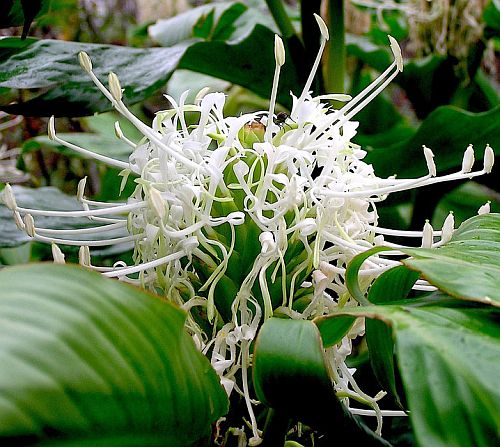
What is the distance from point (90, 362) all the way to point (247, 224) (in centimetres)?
21

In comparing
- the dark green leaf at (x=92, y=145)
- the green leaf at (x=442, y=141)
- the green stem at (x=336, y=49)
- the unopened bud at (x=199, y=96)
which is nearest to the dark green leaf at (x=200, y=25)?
the dark green leaf at (x=92, y=145)

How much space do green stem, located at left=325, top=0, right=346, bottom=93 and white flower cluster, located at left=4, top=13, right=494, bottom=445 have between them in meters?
0.36

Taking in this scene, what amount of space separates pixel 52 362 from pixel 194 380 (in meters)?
0.10

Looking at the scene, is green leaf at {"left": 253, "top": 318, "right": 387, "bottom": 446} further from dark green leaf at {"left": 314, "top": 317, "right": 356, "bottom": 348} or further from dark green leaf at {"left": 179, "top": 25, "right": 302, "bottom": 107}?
dark green leaf at {"left": 179, "top": 25, "right": 302, "bottom": 107}

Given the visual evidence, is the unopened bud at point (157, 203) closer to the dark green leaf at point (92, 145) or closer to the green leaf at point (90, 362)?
the green leaf at point (90, 362)

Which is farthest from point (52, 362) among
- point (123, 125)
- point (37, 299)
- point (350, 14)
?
point (350, 14)

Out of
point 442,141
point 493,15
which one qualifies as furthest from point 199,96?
point 493,15

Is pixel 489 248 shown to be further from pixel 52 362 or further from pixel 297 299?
pixel 52 362

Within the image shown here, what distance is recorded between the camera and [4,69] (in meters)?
0.61

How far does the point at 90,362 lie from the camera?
26 centimetres

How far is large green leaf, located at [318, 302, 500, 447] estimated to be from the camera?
10.1 inches

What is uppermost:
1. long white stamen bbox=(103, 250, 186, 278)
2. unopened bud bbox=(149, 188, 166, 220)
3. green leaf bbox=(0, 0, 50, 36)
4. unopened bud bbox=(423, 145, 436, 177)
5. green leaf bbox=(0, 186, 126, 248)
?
green leaf bbox=(0, 0, 50, 36)

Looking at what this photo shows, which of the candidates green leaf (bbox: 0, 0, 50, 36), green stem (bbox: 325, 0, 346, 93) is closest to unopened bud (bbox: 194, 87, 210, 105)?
green leaf (bbox: 0, 0, 50, 36)

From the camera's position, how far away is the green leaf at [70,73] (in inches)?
23.6
